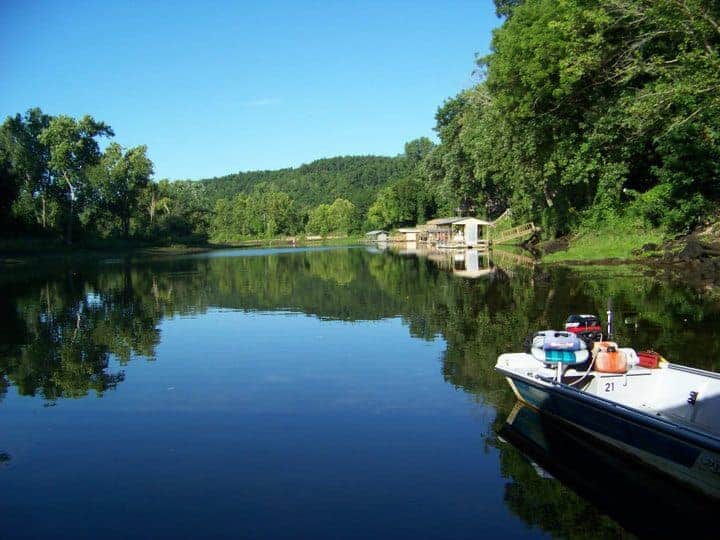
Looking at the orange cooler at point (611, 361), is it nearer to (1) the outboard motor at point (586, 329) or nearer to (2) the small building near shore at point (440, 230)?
(1) the outboard motor at point (586, 329)

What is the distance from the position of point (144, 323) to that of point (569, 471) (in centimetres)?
1837

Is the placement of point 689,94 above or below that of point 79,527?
above

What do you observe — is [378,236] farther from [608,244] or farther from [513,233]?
[608,244]

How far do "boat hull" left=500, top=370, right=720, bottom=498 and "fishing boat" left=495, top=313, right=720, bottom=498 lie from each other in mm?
13

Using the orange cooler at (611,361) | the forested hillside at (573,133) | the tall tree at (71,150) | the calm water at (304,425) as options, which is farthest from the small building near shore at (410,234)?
the orange cooler at (611,361)

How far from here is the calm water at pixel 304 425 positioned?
7695 mm

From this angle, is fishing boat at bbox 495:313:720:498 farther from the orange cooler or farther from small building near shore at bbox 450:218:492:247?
small building near shore at bbox 450:218:492:247

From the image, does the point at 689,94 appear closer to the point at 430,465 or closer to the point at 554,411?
the point at 554,411

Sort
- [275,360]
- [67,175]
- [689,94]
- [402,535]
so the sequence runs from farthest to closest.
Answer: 1. [67,175]
2. [689,94]
3. [275,360]
4. [402,535]

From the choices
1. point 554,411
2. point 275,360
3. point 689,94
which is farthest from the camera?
point 689,94

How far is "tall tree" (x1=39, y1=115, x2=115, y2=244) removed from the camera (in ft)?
275

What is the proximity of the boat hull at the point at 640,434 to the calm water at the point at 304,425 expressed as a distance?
1.28ft

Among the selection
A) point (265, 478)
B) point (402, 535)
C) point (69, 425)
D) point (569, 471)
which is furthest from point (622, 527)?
point (69, 425)

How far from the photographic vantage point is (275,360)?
16453 millimetres
